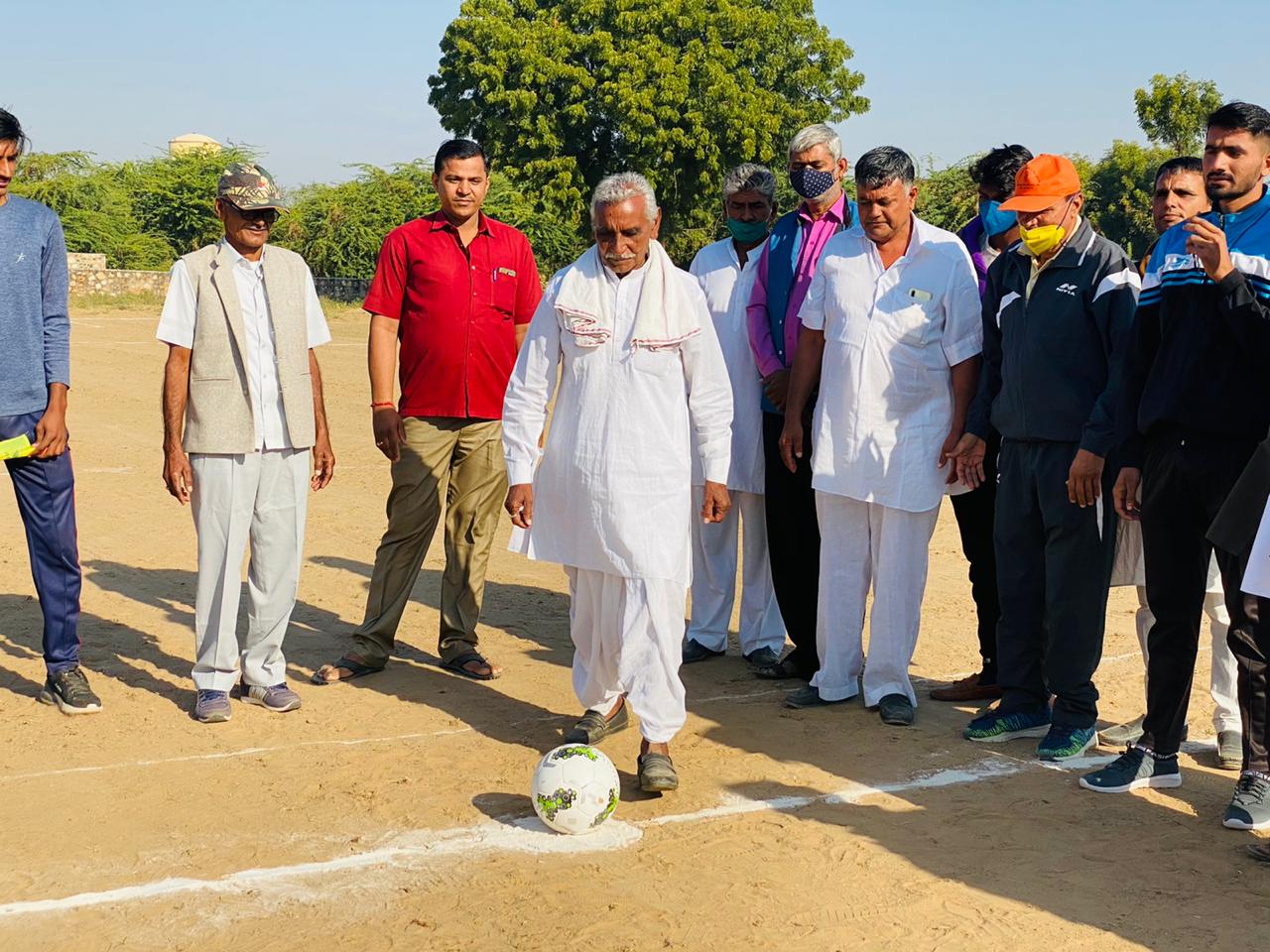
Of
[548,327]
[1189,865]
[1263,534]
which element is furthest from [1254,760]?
[548,327]

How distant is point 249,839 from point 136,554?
17.4 ft

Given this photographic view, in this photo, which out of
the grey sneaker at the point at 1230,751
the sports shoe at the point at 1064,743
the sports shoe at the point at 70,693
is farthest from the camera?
the sports shoe at the point at 70,693

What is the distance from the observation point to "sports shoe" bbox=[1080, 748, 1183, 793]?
5.65 m

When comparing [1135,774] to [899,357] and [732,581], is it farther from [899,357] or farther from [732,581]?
[732,581]

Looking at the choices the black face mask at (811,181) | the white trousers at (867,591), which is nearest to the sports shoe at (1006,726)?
the white trousers at (867,591)

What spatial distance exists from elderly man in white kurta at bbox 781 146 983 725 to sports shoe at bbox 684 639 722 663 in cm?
124

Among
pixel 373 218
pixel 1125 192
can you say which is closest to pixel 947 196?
pixel 1125 192

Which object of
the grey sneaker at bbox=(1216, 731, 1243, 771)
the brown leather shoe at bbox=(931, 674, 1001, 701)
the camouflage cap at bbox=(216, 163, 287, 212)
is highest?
the camouflage cap at bbox=(216, 163, 287, 212)

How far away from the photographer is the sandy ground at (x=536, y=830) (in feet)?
14.7

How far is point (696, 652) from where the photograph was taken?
7.76 meters

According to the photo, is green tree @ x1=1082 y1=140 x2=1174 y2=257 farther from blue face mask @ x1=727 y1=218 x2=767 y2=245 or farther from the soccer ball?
the soccer ball

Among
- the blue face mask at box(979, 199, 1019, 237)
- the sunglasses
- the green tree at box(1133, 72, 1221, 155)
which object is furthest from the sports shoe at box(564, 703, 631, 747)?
the green tree at box(1133, 72, 1221, 155)

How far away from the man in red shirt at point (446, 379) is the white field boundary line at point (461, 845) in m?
2.14

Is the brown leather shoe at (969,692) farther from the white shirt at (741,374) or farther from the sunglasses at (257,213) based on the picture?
the sunglasses at (257,213)
